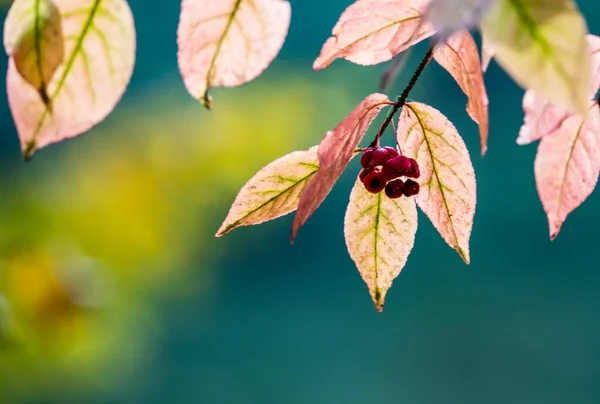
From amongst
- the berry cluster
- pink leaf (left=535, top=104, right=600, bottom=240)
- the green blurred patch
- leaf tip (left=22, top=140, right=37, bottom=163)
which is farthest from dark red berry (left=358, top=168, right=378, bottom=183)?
the green blurred patch

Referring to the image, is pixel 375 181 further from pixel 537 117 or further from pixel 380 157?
pixel 537 117

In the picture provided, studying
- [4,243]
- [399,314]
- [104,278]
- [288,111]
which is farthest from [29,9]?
[399,314]

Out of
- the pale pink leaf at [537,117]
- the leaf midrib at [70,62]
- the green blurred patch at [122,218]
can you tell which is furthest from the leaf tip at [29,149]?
the green blurred patch at [122,218]

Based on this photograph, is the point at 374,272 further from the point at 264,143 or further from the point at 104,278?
the point at 264,143

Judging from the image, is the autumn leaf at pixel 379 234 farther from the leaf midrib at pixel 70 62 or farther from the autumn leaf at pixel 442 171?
the leaf midrib at pixel 70 62

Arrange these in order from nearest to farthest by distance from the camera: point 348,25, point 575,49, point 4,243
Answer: point 575,49
point 348,25
point 4,243

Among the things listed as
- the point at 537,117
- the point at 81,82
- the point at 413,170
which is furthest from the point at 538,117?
the point at 81,82
